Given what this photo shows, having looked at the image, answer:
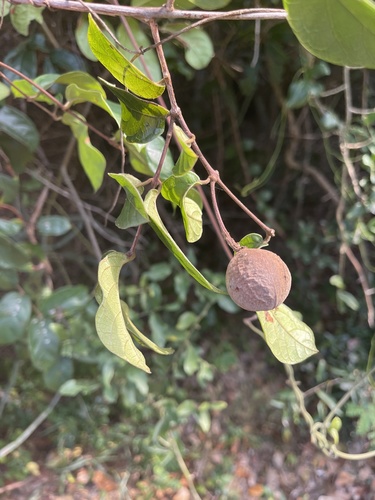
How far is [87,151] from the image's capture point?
66cm

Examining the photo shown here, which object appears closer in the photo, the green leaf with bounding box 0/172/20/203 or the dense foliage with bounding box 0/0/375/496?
the dense foliage with bounding box 0/0/375/496

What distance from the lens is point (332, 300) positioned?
132cm

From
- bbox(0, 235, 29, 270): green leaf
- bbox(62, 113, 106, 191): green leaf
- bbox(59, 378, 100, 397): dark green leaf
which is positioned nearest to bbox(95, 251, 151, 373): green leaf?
bbox(62, 113, 106, 191): green leaf

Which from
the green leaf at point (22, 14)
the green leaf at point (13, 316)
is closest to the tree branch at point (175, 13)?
the green leaf at point (22, 14)

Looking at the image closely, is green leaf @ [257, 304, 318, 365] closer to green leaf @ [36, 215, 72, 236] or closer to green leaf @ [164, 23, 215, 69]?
green leaf @ [164, 23, 215, 69]

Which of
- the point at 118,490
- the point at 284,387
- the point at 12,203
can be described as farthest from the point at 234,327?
the point at 12,203

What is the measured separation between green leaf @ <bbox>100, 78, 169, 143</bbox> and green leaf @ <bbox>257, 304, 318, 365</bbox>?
215 mm

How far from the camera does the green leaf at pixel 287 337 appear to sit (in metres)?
0.44

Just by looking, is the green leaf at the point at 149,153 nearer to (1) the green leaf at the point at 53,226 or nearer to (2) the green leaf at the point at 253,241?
(2) the green leaf at the point at 253,241

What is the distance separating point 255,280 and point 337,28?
204 millimetres

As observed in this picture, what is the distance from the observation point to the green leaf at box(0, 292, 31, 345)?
3.18 feet

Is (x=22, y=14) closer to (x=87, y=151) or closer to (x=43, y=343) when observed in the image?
(x=87, y=151)

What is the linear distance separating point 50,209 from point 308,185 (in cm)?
77

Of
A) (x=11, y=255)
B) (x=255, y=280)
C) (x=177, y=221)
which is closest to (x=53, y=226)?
(x=11, y=255)
